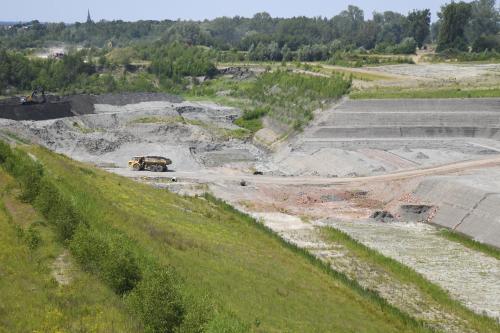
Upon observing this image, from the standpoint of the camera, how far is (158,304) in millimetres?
17234

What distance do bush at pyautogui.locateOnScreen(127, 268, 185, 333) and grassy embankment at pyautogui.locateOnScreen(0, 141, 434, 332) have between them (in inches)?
1.2

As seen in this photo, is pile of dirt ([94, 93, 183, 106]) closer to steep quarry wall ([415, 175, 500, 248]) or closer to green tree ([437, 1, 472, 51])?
steep quarry wall ([415, 175, 500, 248])

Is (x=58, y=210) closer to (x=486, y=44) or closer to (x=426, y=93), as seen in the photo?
(x=426, y=93)

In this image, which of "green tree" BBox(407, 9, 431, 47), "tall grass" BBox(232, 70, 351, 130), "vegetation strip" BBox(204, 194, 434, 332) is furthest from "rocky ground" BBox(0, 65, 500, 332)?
"green tree" BBox(407, 9, 431, 47)

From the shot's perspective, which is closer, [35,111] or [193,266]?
[193,266]

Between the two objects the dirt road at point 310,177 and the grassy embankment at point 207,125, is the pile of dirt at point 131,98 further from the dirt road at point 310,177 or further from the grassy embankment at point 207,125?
the dirt road at point 310,177

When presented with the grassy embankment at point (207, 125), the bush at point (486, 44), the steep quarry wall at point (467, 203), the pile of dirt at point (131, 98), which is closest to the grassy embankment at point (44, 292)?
the steep quarry wall at point (467, 203)

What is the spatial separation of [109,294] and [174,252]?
8.09 metres

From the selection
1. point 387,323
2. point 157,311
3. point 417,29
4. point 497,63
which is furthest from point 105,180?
point 417,29

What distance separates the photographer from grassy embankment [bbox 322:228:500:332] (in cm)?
2978

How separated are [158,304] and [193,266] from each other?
8742 millimetres

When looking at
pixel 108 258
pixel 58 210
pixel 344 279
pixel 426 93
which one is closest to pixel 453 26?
pixel 426 93

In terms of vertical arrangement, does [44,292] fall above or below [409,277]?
above

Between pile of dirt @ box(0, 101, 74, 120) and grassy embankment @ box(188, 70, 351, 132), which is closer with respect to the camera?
pile of dirt @ box(0, 101, 74, 120)
